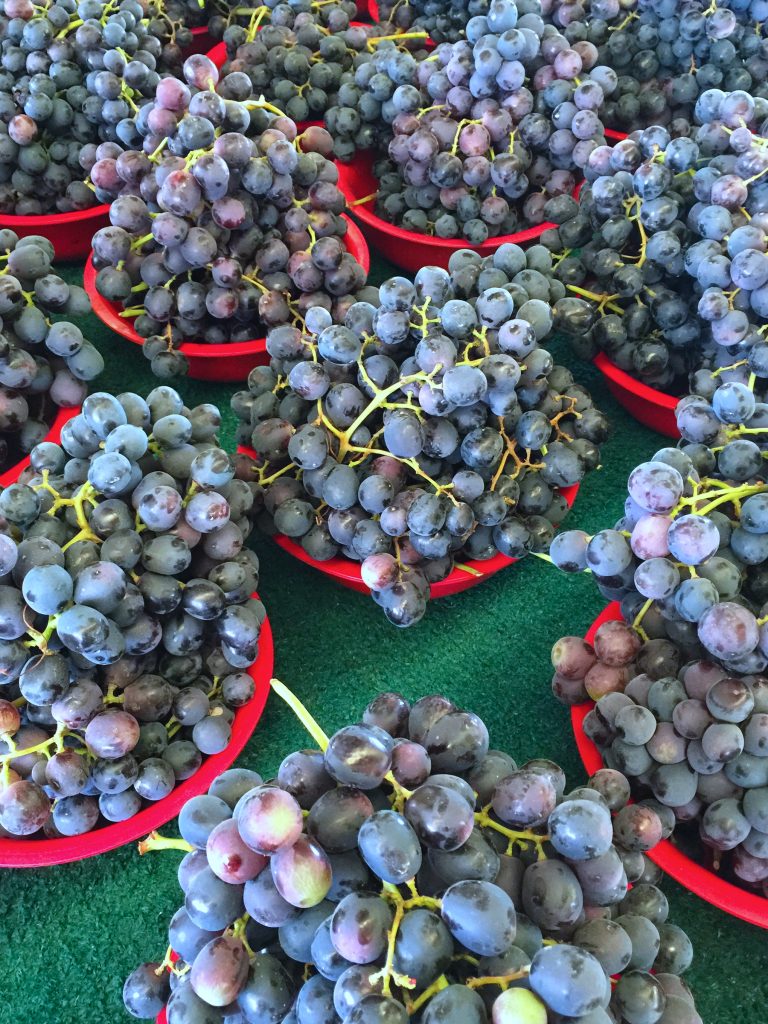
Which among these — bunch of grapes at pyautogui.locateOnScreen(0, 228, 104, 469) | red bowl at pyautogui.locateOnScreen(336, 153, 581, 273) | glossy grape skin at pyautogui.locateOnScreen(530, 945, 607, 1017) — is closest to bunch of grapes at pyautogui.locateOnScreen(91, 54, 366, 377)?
bunch of grapes at pyautogui.locateOnScreen(0, 228, 104, 469)

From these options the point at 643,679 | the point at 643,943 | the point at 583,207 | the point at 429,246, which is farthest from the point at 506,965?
the point at 429,246

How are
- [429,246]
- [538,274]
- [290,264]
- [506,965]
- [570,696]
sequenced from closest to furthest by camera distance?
[506,965] < [570,696] < [538,274] < [290,264] < [429,246]

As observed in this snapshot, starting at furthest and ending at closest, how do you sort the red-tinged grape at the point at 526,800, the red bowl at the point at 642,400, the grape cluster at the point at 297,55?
the grape cluster at the point at 297,55 < the red bowl at the point at 642,400 < the red-tinged grape at the point at 526,800

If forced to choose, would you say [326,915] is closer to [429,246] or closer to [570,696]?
[570,696]

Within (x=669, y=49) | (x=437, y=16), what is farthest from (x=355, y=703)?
(x=437, y=16)

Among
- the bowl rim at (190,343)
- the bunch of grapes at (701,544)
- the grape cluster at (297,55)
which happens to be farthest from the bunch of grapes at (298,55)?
the bunch of grapes at (701,544)

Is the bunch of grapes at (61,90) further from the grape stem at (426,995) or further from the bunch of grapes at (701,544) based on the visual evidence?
the grape stem at (426,995)
